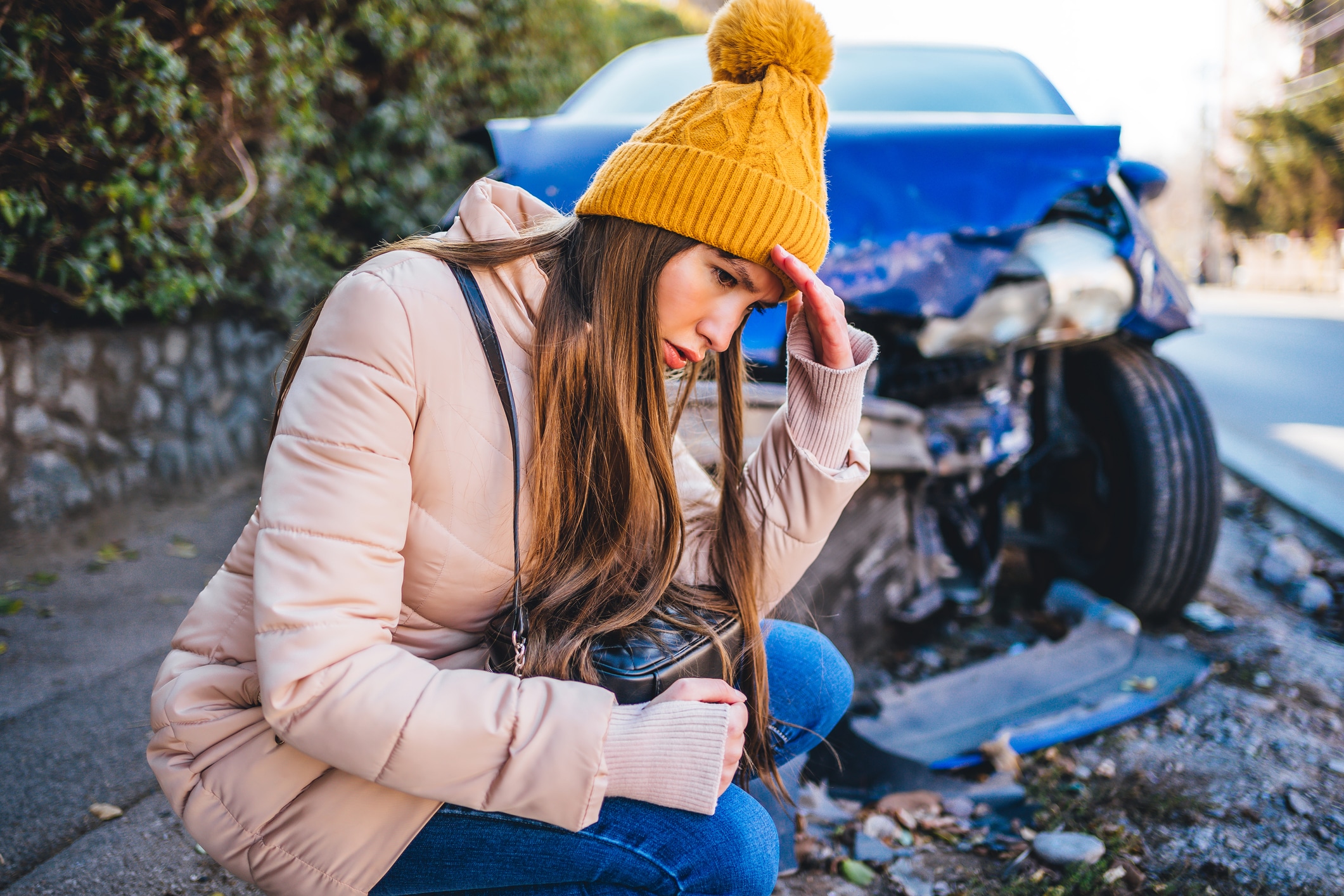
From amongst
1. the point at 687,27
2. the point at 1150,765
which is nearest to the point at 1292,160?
the point at 687,27

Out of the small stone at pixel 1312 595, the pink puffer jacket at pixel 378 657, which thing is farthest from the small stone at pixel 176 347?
the small stone at pixel 1312 595

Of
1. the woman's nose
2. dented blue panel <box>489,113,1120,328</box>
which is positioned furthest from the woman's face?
dented blue panel <box>489,113,1120,328</box>

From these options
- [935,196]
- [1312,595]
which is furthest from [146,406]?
[1312,595]

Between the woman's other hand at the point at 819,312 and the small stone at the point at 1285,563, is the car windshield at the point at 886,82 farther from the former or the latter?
the small stone at the point at 1285,563

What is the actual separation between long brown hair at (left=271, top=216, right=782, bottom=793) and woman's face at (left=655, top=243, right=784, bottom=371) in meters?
0.02

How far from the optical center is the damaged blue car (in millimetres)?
2506

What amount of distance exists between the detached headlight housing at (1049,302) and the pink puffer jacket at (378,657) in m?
1.72

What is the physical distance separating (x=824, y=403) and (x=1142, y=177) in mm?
2199

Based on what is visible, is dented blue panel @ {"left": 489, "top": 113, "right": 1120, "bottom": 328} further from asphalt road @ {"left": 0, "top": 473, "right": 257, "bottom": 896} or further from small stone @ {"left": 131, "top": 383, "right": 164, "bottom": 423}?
small stone @ {"left": 131, "top": 383, "right": 164, "bottom": 423}

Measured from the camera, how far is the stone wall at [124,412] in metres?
2.99

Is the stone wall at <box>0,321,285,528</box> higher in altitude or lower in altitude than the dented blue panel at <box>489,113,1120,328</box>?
lower

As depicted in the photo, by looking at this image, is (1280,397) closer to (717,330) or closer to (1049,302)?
(1049,302)

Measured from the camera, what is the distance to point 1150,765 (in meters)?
2.19

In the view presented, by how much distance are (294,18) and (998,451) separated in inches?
139
